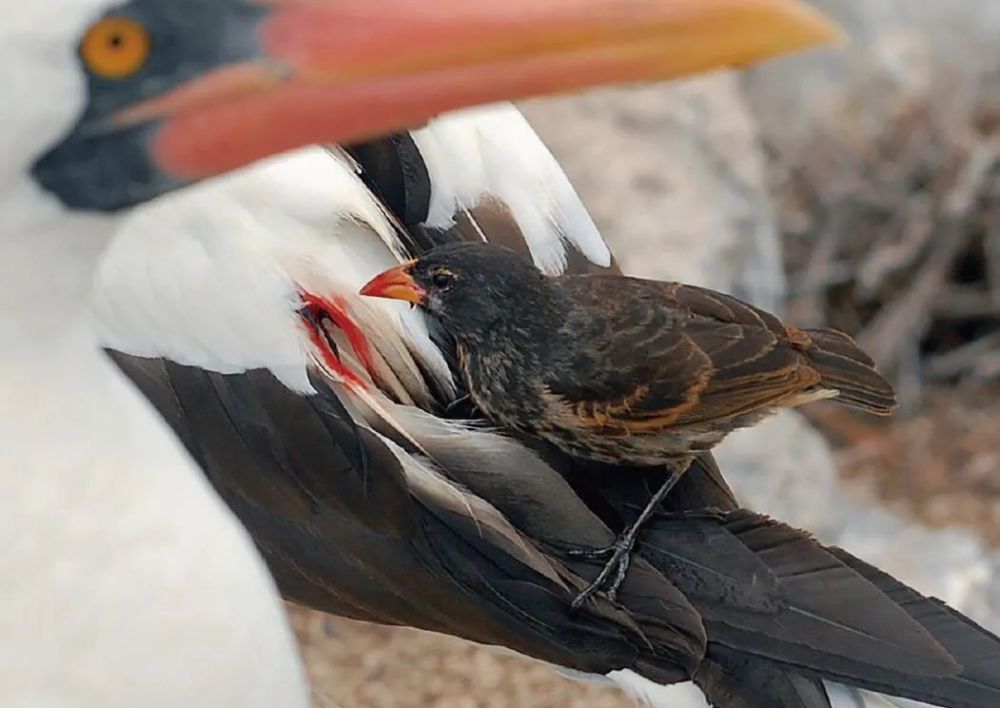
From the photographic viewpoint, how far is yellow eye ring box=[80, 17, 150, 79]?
2.50 ft

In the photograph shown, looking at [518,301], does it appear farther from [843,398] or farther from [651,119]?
[651,119]

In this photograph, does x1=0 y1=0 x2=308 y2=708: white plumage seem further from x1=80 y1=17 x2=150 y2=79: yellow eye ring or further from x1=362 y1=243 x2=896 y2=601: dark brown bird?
x1=362 y1=243 x2=896 y2=601: dark brown bird

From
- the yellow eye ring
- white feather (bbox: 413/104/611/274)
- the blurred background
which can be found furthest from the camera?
the blurred background

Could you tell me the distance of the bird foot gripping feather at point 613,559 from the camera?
1.23 metres

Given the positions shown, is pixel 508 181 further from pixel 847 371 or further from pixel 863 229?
pixel 863 229

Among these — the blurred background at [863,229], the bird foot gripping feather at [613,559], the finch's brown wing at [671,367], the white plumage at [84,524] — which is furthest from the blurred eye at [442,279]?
the blurred background at [863,229]

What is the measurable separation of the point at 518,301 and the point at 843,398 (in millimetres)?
317

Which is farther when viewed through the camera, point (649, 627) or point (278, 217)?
point (278, 217)

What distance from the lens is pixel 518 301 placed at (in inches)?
53.6

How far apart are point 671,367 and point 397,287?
0.25 meters

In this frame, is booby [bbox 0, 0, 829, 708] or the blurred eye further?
the blurred eye

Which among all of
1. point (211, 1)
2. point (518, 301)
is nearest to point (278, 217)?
point (518, 301)

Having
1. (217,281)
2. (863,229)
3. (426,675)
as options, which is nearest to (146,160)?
(217,281)

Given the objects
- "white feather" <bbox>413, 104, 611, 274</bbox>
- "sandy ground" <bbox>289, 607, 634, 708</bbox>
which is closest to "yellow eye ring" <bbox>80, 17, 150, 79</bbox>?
"white feather" <bbox>413, 104, 611, 274</bbox>
